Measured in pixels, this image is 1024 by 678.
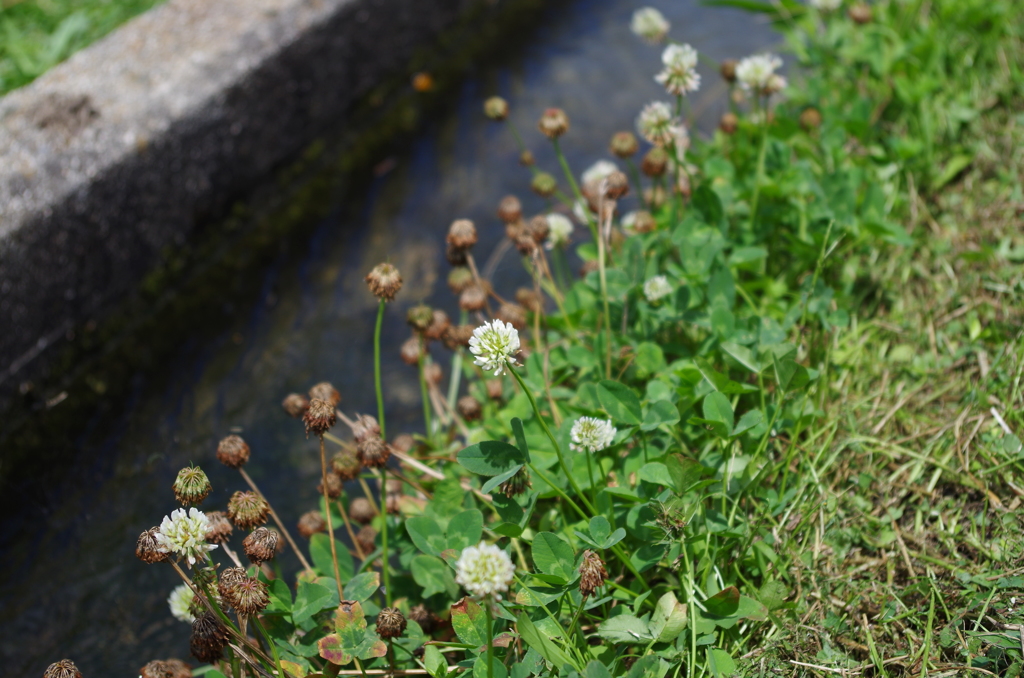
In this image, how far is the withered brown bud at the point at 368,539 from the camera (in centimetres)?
182

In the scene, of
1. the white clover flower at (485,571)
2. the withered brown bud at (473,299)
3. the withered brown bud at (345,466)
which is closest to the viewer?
the white clover flower at (485,571)

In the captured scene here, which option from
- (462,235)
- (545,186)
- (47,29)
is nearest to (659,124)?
(545,186)

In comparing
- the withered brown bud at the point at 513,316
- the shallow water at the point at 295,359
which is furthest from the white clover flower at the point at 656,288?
the shallow water at the point at 295,359

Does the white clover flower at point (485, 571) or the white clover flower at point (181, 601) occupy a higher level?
the white clover flower at point (485, 571)

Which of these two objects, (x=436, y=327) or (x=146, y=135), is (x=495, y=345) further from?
(x=146, y=135)

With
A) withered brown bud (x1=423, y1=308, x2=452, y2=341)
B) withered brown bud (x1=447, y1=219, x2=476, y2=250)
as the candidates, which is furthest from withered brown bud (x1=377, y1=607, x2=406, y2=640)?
withered brown bud (x1=447, y1=219, x2=476, y2=250)

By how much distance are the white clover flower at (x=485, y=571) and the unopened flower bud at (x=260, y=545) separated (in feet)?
1.37

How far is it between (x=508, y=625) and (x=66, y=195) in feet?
5.93

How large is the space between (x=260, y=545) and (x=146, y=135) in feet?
5.49

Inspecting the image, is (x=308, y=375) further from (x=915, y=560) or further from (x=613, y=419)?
(x=915, y=560)

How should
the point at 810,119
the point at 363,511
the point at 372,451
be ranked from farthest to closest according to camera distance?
1. the point at 810,119
2. the point at 363,511
3. the point at 372,451

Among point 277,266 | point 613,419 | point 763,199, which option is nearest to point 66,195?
point 277,266

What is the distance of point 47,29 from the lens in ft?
11.4

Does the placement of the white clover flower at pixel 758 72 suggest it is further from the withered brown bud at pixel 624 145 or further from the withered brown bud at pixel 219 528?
the withered brown bud at pixel 219 528
